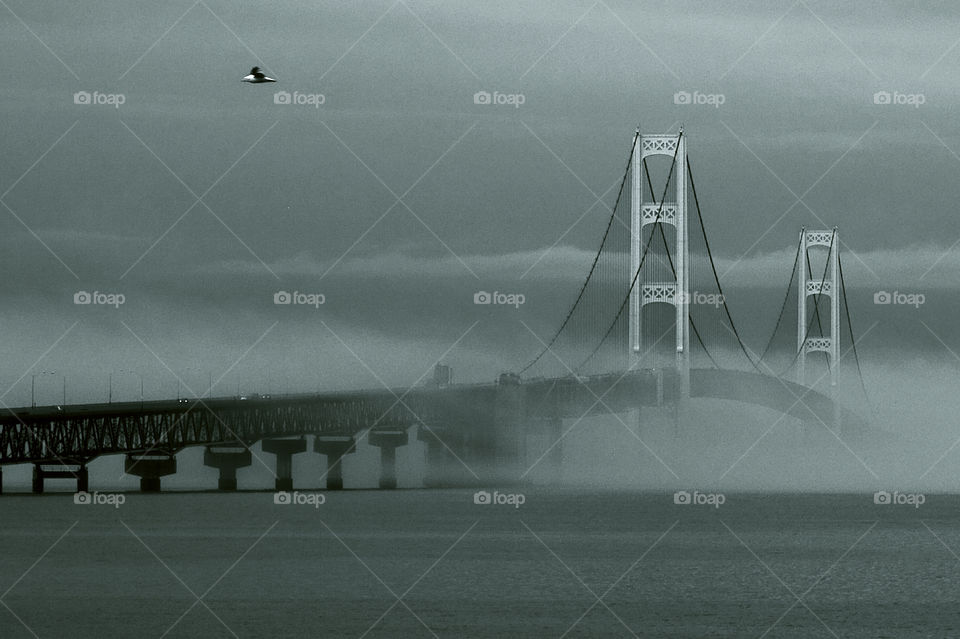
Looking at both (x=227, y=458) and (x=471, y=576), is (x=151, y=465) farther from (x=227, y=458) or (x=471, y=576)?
(x=471, y=576)

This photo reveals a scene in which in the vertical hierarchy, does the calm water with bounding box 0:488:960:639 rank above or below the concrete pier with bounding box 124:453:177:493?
below

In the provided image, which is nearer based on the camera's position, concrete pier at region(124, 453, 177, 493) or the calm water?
the calm water

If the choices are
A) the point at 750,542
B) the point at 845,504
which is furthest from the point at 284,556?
the point at 845,504

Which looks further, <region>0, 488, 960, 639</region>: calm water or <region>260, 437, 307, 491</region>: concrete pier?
<region>260, 437, 307, 491</region>: concrete pier

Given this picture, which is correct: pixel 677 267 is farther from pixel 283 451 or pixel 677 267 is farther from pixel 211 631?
pixel 211 631

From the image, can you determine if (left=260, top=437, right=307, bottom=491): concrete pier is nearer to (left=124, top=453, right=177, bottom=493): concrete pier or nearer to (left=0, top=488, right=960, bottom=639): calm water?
(left=124, top=453, right=177, bottom=493): concrete pier
